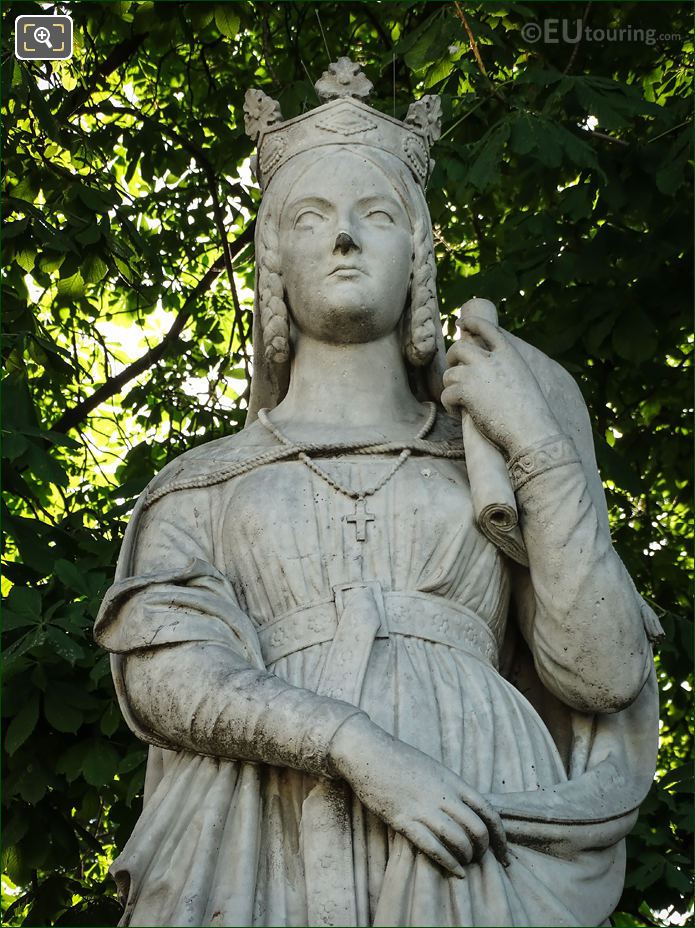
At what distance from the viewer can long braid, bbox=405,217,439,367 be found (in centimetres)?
725

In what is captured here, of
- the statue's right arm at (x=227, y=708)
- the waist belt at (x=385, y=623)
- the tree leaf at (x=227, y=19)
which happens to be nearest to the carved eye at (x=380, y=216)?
the waist belt at (x=385, y=623)

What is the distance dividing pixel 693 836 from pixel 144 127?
5180 millimetres

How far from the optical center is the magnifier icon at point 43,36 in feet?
35.5

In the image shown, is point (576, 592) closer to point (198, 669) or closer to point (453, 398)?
point (453, 398)

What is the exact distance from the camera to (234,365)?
12.3 metres

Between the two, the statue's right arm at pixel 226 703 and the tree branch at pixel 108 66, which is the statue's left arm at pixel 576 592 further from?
the tree branch at pixel 108 66

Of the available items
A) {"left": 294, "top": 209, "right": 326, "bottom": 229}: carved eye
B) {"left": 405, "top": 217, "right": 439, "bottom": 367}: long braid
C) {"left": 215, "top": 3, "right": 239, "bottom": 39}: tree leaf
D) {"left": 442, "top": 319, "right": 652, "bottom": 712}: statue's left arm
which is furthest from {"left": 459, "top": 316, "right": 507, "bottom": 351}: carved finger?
{"left": 215, "top": 3, "right": 239, "bottom": 39}: tree leaf

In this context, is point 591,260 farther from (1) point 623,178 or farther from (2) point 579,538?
(2) point 579,538

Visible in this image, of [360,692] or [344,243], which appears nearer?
[360,692]

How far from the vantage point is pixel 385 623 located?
21.1ft

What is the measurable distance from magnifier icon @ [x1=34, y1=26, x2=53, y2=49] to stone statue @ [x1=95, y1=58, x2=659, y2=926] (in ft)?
12.2

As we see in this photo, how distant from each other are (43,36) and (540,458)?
5353 mm

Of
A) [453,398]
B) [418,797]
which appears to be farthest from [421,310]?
[418,797]

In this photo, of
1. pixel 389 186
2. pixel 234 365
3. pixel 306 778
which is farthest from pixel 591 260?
pixel 306 778
